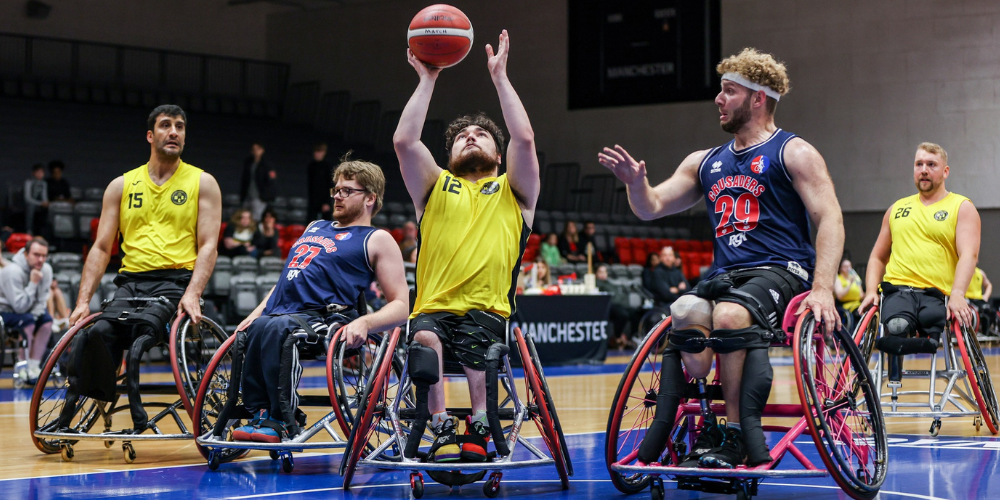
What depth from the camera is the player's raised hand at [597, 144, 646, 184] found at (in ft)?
12.1

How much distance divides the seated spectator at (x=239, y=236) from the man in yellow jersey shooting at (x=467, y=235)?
8.18 m

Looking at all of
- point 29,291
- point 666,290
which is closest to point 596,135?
point 666,290

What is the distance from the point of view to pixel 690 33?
13.5 m

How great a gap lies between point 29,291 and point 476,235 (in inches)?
254

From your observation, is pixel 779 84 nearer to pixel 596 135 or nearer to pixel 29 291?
pixel 29 291

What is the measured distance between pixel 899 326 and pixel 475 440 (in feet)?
9.64

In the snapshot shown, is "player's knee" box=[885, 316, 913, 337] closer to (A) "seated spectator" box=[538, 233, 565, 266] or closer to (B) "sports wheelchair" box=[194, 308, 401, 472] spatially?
(B) "sports wheelchair" box=[194, 308, 401, 472]

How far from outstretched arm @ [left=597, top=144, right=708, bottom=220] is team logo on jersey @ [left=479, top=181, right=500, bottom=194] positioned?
15.7 inches

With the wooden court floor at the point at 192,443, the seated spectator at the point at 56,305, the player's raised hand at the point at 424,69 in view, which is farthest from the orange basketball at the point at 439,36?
the seated spectator at the point at 56,305

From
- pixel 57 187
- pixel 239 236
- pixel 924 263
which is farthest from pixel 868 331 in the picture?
pixel 57 187

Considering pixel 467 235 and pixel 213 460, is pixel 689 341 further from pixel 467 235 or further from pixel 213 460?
pixel 213 460

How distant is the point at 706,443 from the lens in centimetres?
354

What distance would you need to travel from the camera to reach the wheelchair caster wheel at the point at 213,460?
447 cm

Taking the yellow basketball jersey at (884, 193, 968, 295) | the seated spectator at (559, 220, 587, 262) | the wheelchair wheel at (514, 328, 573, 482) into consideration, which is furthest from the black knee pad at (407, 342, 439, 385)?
the seated spectator at (559, 220, 587, 262)
